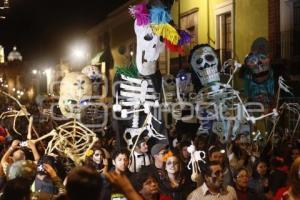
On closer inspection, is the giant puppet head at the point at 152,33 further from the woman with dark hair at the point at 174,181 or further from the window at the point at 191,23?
the window at the point at 191,23

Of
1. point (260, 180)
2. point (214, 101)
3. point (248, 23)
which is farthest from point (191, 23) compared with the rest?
point (260, 180)

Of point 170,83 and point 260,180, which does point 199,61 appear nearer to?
point 170,83

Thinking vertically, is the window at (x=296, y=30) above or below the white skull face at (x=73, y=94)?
above

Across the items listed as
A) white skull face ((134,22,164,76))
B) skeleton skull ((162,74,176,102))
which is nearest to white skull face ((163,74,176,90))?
skeleton skull ((162,74,176,102))

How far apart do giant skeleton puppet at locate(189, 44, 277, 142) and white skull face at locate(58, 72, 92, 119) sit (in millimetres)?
2177

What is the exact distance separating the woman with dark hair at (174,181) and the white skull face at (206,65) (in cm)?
425

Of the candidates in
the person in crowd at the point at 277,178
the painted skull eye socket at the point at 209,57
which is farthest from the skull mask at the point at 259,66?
the person in crowd at the point at 277,178

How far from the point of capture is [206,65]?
36.8ft

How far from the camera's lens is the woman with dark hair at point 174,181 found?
6781 millimetres

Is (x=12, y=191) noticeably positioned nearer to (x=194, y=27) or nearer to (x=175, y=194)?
(x=175, y=194)

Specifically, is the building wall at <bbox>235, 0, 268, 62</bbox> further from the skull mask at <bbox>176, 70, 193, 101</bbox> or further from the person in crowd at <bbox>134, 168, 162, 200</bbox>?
the person in crowd at <bbox>134, 168, 162, 200</bbox>

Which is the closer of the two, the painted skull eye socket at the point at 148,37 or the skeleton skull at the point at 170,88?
the painted skull eye socket at the point at 148,37

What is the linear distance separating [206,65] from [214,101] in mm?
709

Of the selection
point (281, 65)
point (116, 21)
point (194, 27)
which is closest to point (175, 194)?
point (281, 65)
